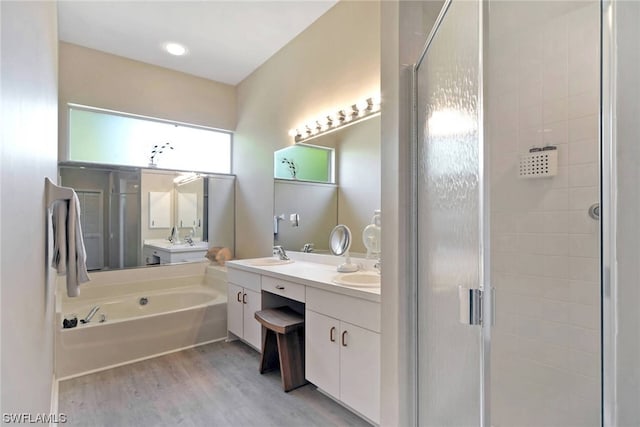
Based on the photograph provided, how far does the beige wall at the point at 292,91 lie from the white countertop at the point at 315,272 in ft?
2.02

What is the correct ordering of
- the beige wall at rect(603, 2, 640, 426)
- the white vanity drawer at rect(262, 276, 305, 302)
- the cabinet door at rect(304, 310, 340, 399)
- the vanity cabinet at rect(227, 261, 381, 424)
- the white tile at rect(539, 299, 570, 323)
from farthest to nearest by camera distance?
the white vanity drawer at rect(262, 276, 305, 302) → the cabinet door at rect(304, 310, 340, 399) → the vanity cabinet at rect(227, 261, 381, 424) → the white tile at rect(539, 299, 570, 323) → the beige wall at rect(603, 2, 640, 426)

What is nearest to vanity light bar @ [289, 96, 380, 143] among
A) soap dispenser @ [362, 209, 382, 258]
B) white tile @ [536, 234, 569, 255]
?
soap dispenser @ [362, 209, 382, 258]

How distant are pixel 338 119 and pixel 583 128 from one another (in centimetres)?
160

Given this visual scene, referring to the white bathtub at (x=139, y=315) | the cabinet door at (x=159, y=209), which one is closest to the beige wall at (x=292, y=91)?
the white bathtub at (x=139, y=315)

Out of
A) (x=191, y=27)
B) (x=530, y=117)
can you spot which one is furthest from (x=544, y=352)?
(x=191, y=27)

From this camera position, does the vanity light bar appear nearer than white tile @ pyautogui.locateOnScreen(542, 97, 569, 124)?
No

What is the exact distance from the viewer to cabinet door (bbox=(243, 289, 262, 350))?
8.59ft

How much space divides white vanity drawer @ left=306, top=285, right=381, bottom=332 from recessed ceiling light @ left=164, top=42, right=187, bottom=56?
2.78m

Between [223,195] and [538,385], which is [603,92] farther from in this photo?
[223,195]

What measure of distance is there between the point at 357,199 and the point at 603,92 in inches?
72.6

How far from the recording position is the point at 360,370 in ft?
5.62

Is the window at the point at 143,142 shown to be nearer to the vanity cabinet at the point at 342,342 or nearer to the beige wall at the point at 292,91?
the beige wall at the point at 292,91

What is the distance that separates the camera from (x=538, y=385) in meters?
1.64

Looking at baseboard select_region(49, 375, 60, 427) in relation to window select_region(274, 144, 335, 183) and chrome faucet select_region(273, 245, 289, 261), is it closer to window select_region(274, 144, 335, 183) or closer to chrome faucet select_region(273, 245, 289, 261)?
chrome faucet select_region(273, 245, 289, 261)
